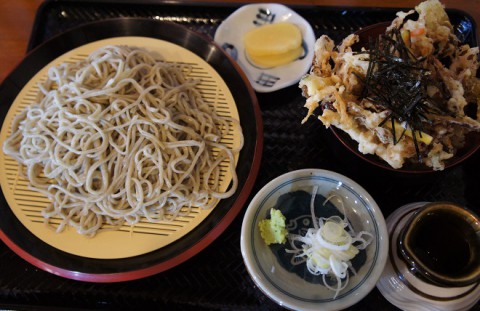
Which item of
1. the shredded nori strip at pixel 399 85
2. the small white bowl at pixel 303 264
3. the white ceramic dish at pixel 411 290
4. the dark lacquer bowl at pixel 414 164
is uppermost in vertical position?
the shredded nori strip at pixel 399 85

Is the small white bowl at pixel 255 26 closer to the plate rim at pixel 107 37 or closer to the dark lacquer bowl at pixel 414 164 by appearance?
the plate rim at pixel 107 37

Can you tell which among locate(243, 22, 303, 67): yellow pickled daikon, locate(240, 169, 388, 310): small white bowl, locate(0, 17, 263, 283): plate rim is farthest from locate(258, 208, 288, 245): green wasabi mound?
locate(243, 22, 303, 67): yellow pickled daikon

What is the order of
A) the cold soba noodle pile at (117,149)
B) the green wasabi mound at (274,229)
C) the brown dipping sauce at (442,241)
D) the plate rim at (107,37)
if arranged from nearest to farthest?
the brown dipping sauce at (442,241) < the green wasabi mound at (274,229) < the plate rim at (107,37) < the cold soba noodle pile at (117,149)

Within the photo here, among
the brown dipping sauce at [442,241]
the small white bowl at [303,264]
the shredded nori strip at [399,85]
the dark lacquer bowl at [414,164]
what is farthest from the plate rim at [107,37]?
the brown dipping sauce at [442,241]

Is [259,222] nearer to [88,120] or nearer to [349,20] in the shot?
[88,120]

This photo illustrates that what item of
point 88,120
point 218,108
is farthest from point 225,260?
point 88,120

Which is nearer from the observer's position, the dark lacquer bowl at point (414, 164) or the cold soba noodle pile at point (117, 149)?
the dark lacquer bowl at point (414, 164)

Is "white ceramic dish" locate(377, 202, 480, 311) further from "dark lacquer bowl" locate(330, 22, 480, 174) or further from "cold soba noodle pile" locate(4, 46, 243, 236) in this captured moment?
"cold soba noodle pile" locate(4, 46, 243, 236)
